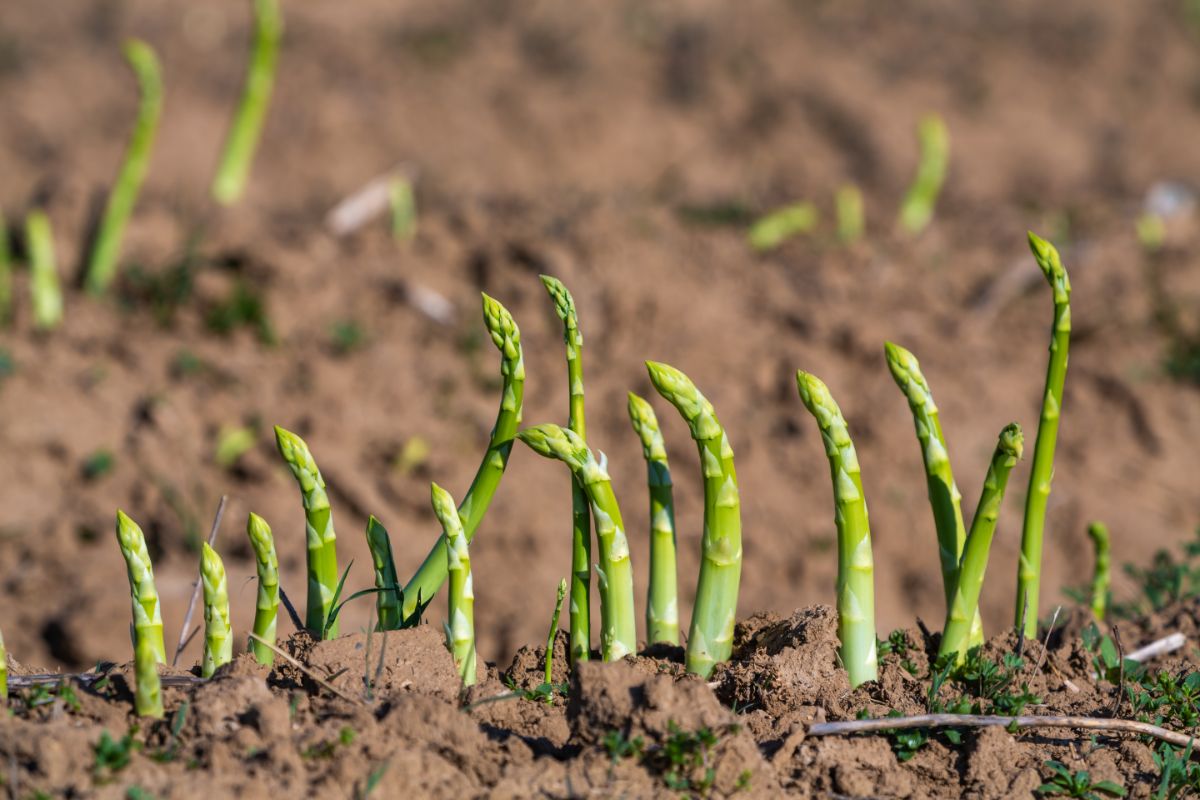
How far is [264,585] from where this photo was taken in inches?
91.5

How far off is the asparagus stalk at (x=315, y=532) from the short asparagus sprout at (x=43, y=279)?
10.8ft

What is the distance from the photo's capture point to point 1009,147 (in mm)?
8484

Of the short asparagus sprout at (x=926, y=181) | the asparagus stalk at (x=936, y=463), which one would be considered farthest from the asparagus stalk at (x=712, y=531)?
the short asparagus sprout at (x=926, y=181)

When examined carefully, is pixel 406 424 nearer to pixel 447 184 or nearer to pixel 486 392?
pixel 486 392

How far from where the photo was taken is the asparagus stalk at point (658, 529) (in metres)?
2.41

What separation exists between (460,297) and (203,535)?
183 cm

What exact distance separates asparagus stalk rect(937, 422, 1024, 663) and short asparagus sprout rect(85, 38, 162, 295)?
4137mm

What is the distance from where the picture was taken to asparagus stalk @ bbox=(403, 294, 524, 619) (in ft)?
7.81

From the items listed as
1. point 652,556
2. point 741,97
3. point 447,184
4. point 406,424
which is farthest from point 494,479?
point 741,97

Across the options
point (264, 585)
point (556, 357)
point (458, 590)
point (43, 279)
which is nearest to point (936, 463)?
point (458, 590)

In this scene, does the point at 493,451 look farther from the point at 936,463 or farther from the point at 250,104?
the point at 250,104

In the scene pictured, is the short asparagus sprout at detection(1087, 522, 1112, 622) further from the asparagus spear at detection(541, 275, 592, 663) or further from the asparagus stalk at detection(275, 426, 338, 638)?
the asparagus stalk at detection(275, 426, 338, 638)

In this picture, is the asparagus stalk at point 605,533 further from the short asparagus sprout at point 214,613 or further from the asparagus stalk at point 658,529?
the short asparagus sprout at point 214,613

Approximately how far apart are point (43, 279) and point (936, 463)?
161 inches
